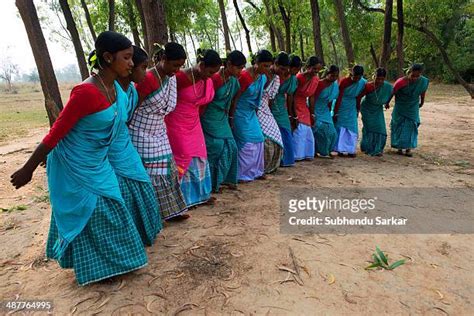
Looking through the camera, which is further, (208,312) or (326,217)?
(326,217)

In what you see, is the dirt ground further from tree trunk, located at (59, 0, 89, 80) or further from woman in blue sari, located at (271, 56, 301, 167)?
tree trunk, located at (59, 0, 89, 80)

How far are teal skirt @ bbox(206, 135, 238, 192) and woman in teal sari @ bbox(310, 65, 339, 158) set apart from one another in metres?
2.23

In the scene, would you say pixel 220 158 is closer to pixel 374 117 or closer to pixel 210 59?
pixel 210 59

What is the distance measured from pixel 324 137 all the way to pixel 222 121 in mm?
2635

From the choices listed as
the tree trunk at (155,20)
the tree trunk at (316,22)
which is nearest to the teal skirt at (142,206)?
the tree trunk at (155,20)

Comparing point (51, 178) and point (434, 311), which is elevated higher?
point (51, 178)

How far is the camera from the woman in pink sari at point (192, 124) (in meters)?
3.70

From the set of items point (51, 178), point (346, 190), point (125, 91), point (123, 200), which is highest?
point (125, 91)

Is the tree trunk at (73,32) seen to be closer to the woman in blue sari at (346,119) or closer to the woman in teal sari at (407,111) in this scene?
the woman in blue sari at (346,119)

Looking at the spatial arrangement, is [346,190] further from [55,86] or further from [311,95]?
[55,86]

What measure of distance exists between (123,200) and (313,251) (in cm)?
161

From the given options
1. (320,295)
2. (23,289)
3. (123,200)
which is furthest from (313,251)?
(23,289)

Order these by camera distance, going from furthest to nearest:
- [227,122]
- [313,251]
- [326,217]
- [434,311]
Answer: [227,122] → [326,217] → [313,251] → [434,311]

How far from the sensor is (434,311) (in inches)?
89.2
